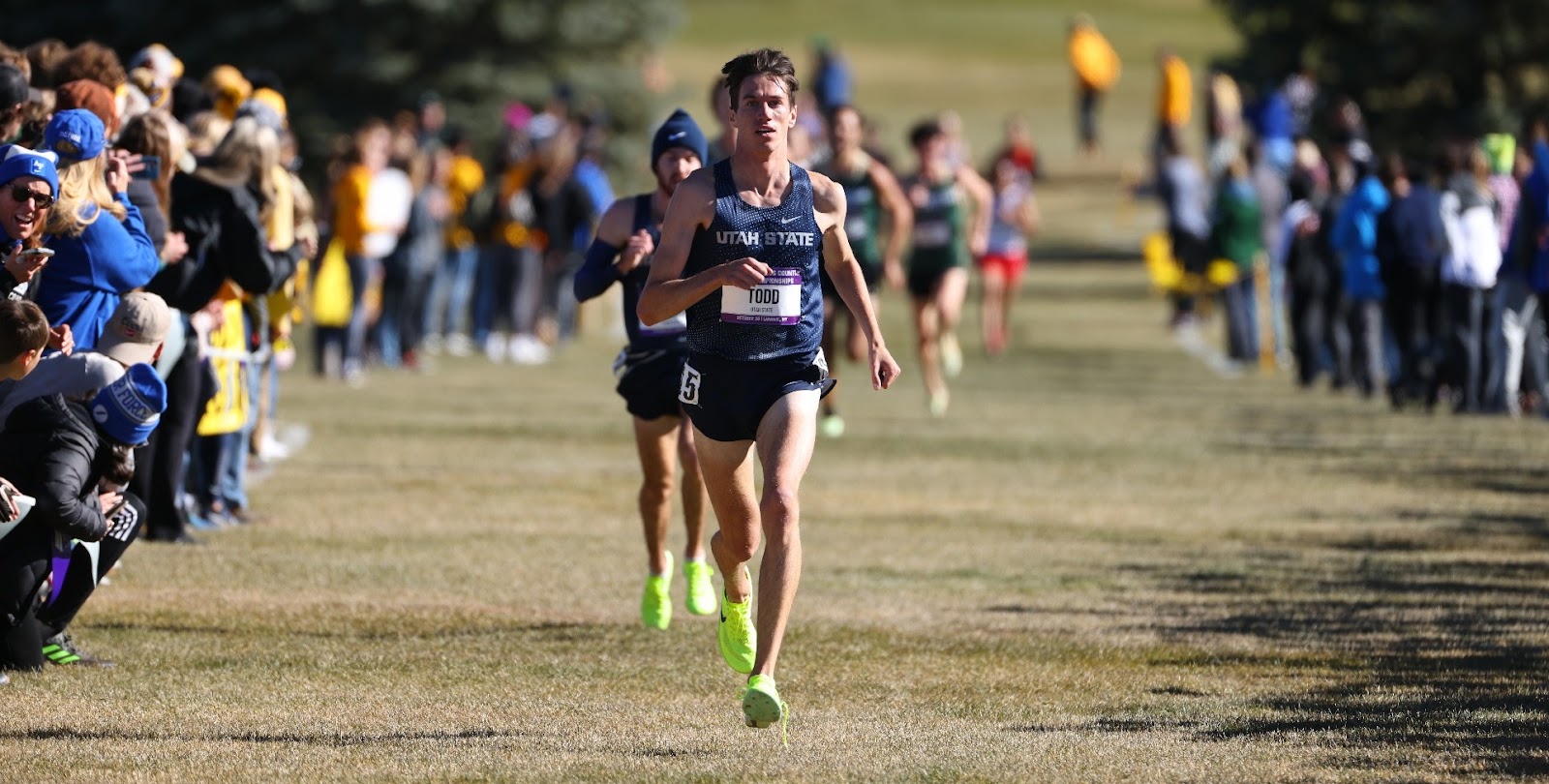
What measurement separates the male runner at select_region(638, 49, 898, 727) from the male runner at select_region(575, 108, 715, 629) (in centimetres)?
173

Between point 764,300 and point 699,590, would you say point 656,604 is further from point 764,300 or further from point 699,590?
point 764,300

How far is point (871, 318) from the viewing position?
320 inches

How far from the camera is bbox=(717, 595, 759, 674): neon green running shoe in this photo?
845 cm

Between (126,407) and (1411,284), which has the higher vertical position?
(126,407)

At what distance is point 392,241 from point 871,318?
51.2 ft

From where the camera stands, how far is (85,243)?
9195mm

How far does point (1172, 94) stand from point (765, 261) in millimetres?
33718

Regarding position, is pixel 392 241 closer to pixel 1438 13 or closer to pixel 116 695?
pixel 116 695

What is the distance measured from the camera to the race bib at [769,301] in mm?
8031

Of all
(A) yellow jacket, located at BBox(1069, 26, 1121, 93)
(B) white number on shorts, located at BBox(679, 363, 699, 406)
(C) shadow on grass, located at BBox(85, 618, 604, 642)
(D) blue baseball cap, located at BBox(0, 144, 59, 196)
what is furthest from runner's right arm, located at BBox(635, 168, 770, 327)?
(A) yellow jacket, located at BBox(1069, 26, 1121, 93)

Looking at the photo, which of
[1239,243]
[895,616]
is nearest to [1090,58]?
[1239,243]

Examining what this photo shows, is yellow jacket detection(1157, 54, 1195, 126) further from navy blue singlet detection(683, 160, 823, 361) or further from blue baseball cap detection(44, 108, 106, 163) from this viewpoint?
navy blue singlet detection(683, 160, 823, 361)

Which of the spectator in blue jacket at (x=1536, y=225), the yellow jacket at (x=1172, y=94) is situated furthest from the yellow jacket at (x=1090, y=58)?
the spectator in blue jacket at (x=1536, y=225)

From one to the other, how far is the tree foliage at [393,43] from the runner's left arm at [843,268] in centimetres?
2943
